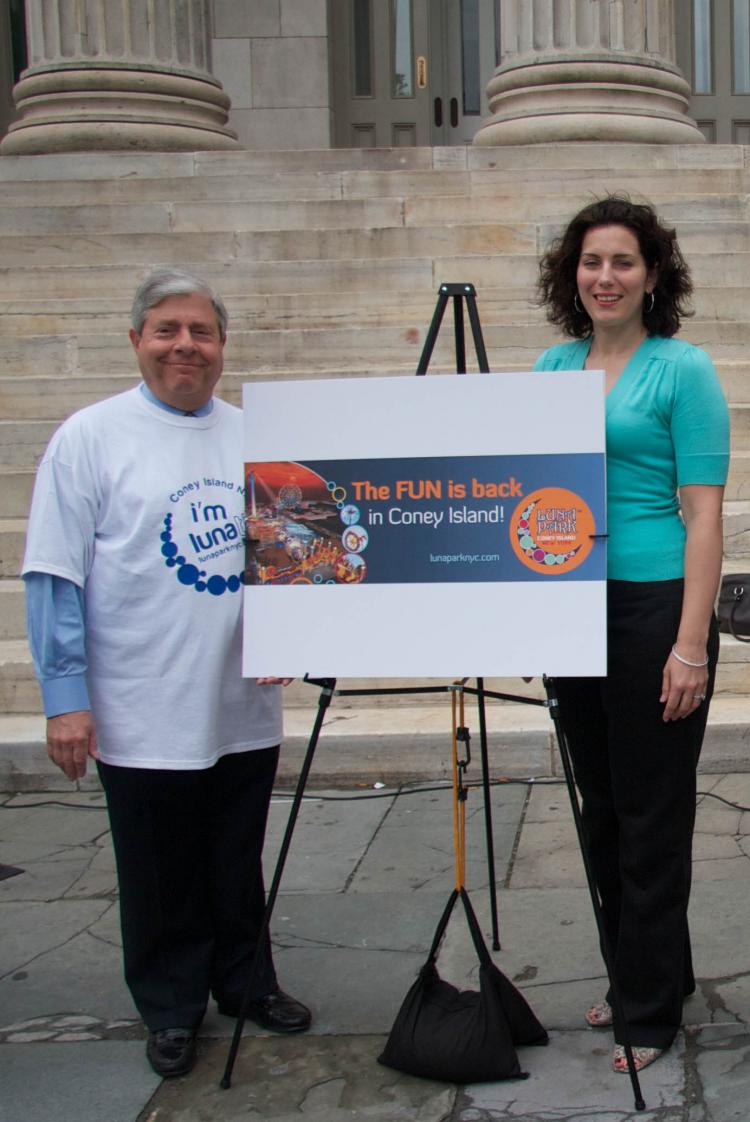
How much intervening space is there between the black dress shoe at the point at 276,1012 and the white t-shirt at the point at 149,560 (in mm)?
683

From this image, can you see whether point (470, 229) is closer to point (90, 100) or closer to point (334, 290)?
point (334, 290)

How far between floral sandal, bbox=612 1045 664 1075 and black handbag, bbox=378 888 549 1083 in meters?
0.21

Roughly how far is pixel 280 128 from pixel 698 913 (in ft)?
33.3

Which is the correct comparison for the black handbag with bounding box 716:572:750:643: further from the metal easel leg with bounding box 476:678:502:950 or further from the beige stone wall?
the beige stone wall

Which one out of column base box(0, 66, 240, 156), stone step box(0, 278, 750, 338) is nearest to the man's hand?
stone step box(0, 278, 750, 338)

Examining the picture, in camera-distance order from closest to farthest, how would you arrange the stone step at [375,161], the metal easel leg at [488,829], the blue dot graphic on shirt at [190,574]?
the blue dot graphic on shirt at [190,574], the metal easel leg at [488,829], the stone step at [375,161]

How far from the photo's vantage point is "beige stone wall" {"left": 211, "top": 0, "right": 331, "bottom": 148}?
41.1ft

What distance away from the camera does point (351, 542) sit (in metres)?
3.09

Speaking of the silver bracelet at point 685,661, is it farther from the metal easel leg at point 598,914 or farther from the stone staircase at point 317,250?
the stone staircase at point 317,250

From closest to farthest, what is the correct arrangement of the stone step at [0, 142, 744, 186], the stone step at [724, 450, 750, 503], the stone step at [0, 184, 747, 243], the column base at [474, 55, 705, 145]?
the stone step at [724, 450, 750, 503] < the stone step at [0, 184, 747, 243] < the stone step at [0, 142, 744, 186] < the column base at [474, 55, 705, 145]

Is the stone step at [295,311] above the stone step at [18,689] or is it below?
above

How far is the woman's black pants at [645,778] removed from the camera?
300cm

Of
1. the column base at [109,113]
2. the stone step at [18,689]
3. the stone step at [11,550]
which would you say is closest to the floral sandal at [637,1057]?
the stone step at [18,689]

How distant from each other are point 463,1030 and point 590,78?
26.7 feet
